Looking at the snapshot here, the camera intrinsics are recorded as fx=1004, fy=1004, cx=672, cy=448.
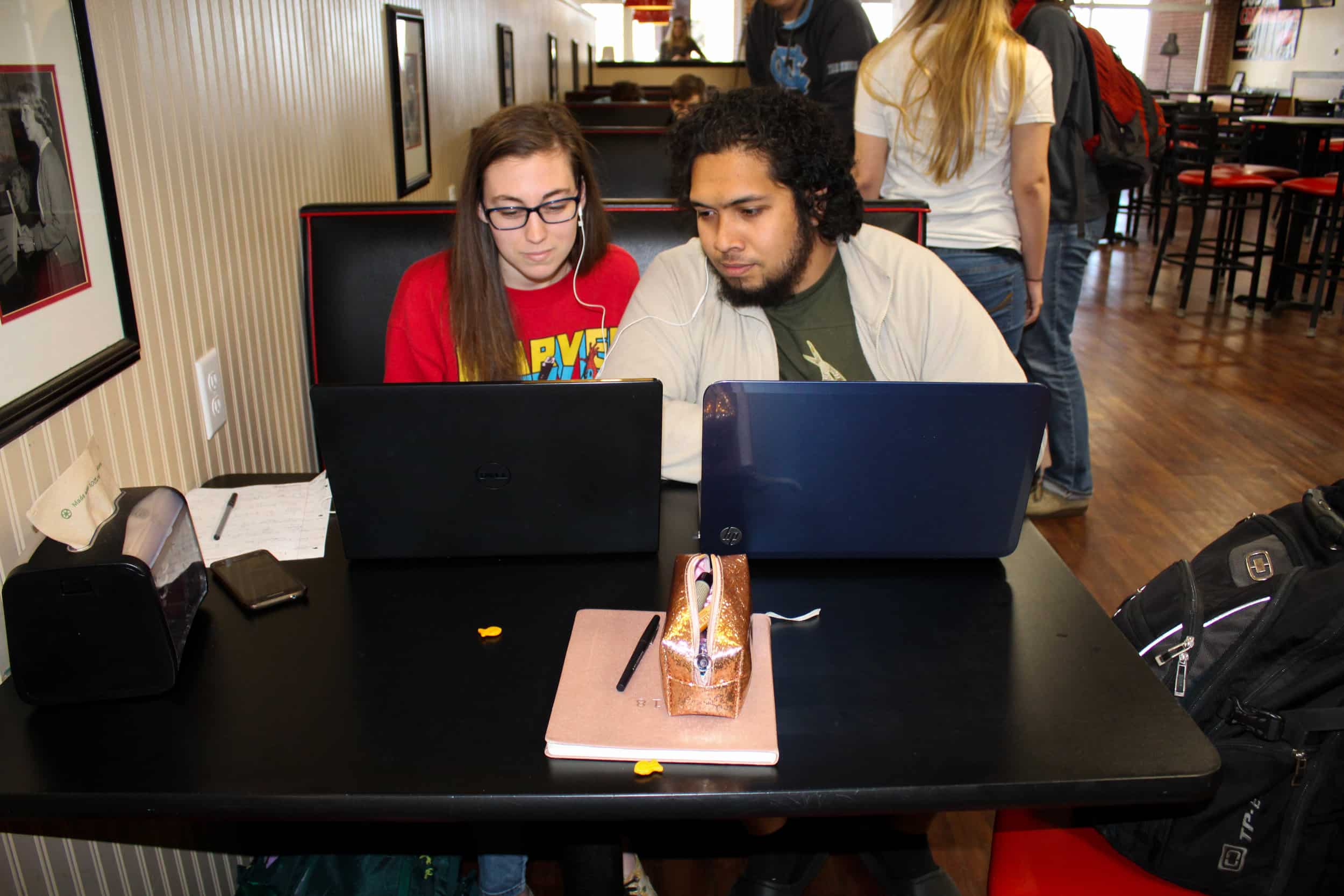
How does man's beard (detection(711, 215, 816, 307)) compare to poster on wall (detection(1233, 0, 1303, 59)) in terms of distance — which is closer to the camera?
man's beard (detection(711, 215, 816, 307))

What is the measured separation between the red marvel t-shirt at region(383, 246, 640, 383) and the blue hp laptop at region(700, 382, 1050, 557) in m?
0.68

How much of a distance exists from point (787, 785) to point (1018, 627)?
14.4 inches

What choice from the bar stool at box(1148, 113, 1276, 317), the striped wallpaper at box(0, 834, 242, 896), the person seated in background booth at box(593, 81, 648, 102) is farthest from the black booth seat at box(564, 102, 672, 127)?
the striped wallpaper at box(0, 834, 242, 896)

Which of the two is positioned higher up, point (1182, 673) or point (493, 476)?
point (493, 476)

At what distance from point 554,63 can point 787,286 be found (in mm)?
4644

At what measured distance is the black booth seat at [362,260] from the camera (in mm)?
1849

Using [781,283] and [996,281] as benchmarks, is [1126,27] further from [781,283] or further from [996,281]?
[781,283]

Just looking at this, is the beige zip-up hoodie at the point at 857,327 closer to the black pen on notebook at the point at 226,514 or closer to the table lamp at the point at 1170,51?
the black pen on notebook at the point at 226,514

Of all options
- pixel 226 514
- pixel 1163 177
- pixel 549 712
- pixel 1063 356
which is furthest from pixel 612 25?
pixel 549 712

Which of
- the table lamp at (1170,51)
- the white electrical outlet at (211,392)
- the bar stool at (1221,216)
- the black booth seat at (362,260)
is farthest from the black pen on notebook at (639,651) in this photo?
the table lamp at (1170,51)

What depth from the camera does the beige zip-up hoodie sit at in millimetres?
1457

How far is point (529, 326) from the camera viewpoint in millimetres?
1714

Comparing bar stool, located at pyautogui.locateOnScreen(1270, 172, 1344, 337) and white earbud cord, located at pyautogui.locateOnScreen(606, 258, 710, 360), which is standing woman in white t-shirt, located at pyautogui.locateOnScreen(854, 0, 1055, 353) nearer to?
white earbud cord, located at pyautogui.locateOnScreen(606, 258, 710, 360)

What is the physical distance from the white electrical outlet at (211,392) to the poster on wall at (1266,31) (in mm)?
12448
